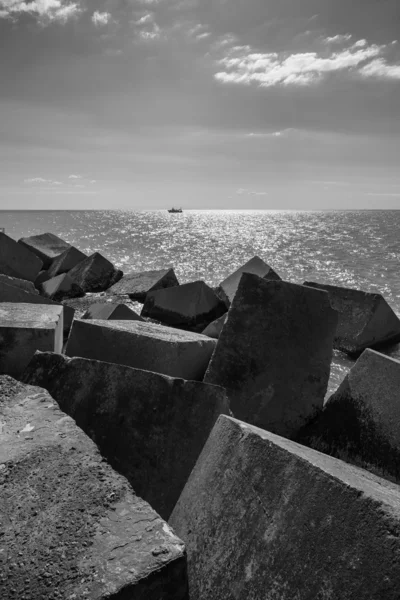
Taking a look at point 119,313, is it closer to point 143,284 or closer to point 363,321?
point 363,321

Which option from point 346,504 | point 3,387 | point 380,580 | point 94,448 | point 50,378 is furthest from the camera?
point 50,378

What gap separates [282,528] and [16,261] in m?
9.25

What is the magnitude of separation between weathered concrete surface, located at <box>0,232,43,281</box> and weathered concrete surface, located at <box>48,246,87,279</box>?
2.58 ft

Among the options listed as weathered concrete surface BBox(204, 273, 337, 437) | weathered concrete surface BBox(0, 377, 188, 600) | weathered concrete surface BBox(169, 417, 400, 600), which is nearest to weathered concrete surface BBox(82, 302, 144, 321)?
weathered concrete surface BBox(204, 273, 337, 437)

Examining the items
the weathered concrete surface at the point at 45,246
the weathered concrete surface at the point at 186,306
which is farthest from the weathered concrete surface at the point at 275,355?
the weathered concrete surface at the point at 45,246

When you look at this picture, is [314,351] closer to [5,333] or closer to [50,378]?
[50,378]

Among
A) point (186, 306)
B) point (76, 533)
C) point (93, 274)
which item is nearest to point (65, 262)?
point (93, 274)

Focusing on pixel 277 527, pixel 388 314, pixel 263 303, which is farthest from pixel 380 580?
pixel 388 314

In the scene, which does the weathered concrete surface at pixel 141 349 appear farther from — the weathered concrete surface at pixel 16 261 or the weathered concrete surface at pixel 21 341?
the weathered concrete surface at pixel 16 261

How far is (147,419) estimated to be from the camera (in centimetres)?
213

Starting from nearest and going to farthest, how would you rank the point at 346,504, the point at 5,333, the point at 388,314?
the point at 346,504, the point at 5,333, the point at 388,314

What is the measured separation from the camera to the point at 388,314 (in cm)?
663

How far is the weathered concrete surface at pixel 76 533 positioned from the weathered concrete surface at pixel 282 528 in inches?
8.1

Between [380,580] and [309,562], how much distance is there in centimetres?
18
